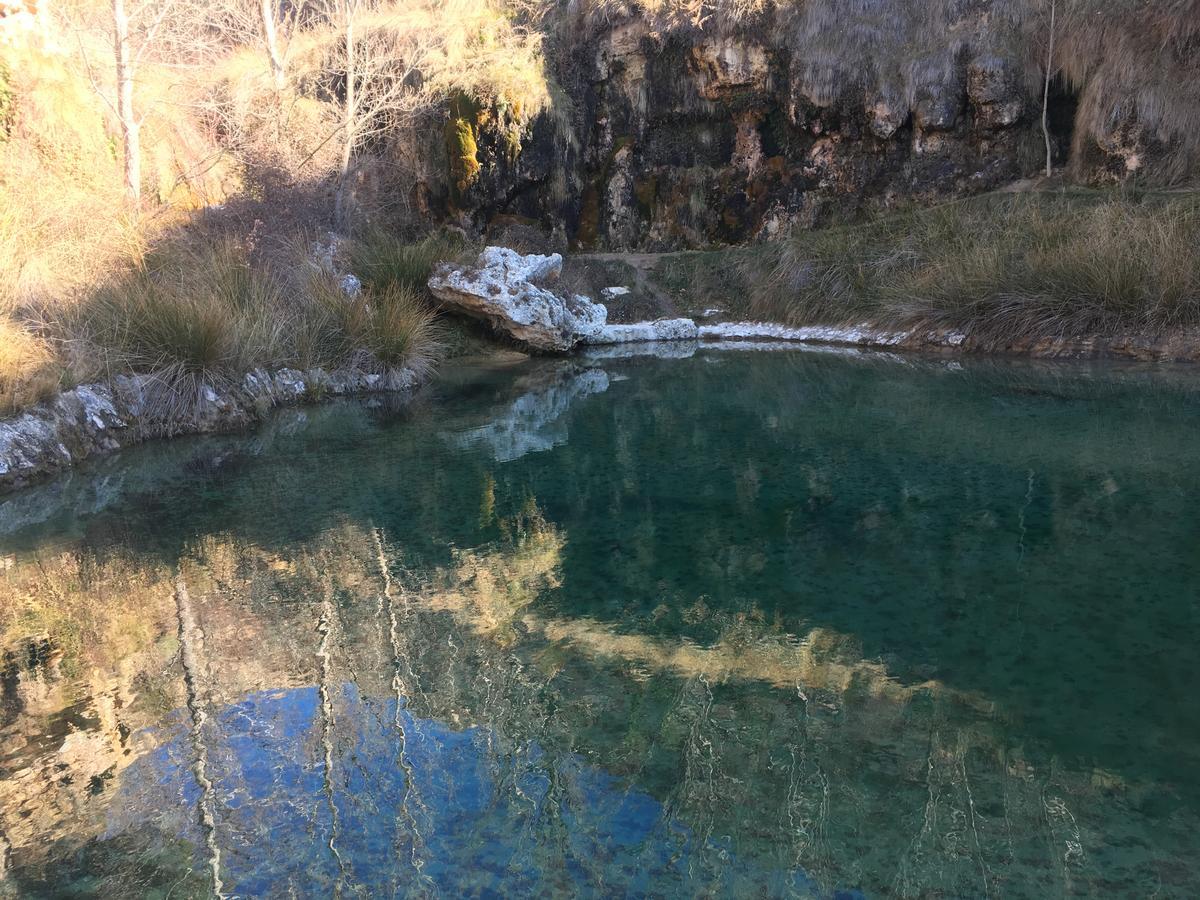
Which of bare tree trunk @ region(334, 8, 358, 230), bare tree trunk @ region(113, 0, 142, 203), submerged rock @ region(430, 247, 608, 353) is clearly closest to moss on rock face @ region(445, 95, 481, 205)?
bare tree trunk @ region(334, 8, 358, 230)

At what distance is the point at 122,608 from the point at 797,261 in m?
9.16

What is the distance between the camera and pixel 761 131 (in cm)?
1342

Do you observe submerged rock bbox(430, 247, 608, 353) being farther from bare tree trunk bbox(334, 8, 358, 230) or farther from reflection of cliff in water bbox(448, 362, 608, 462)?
bare tree trunk bbox(334, 8, 358, 230)

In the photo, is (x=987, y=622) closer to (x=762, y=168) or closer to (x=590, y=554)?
(x=590, y=554)

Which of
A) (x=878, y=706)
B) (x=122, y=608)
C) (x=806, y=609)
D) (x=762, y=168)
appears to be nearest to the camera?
(x=878, y=706)

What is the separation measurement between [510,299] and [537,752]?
8.19 meters

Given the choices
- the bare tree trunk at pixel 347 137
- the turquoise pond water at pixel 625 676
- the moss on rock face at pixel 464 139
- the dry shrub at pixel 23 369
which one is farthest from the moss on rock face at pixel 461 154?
the turquoise pond water at pixel 625 676

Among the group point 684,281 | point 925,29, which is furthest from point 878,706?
point 925,29

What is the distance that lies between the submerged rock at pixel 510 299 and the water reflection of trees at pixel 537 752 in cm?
699

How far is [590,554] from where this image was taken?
4.04 m

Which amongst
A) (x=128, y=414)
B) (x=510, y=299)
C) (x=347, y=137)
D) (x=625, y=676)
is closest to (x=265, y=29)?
(x=347, y=137)

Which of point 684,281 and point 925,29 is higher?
point 925,29

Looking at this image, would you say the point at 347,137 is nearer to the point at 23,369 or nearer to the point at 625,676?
the point at 23,369

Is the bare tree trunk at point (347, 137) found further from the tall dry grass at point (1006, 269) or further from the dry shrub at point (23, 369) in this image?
the dry shrub at point (23, 369)
